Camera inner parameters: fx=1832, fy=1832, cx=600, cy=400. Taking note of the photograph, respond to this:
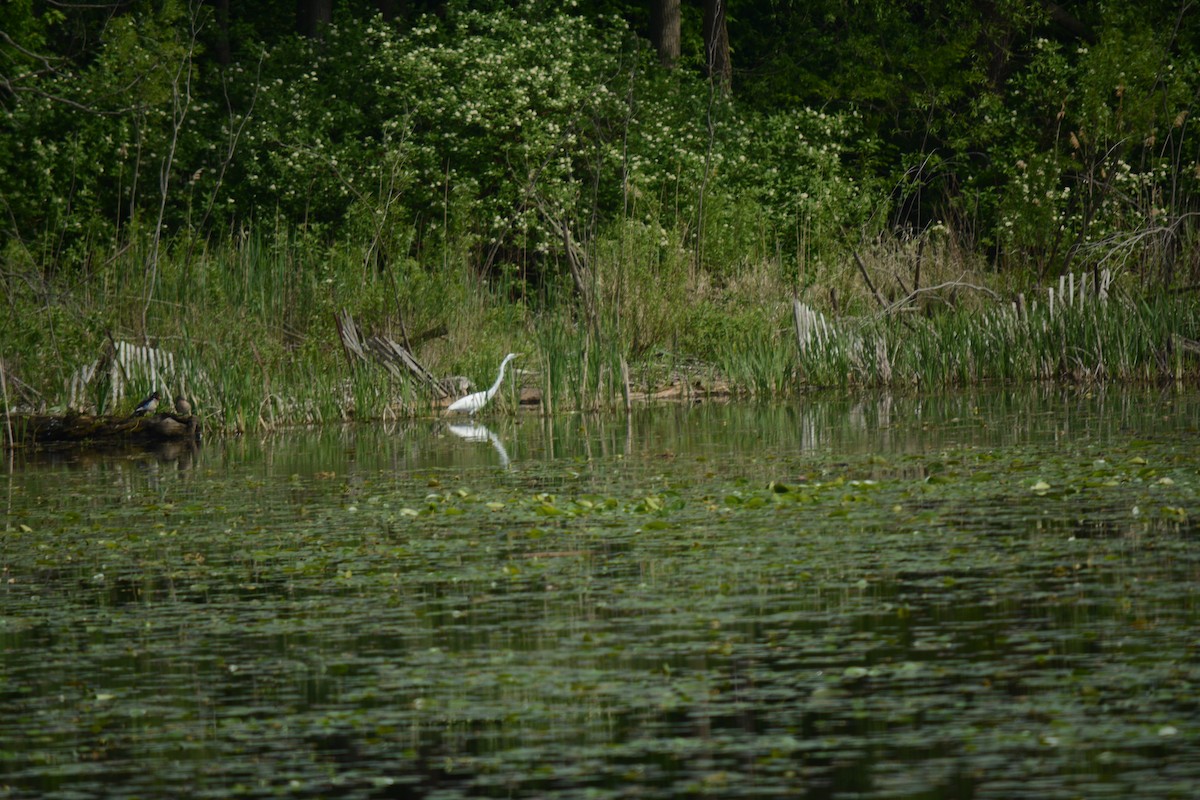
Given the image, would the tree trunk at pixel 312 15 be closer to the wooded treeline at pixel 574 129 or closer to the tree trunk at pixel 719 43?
the wooded treeline at pixel 574 129

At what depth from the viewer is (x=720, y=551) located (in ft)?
23.5

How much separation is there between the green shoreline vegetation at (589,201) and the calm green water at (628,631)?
18.4ft

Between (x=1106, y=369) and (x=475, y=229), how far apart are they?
1012 centimetres

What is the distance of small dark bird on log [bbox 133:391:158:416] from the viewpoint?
14219mm

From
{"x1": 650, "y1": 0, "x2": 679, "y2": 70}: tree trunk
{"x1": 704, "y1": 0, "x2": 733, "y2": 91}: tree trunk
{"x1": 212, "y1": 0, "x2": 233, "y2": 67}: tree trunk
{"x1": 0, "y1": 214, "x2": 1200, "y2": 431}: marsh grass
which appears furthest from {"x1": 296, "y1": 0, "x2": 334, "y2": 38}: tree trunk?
{"x1": 0, "y1": 214, "x2": 1200, "y2": 431}: marsh grass

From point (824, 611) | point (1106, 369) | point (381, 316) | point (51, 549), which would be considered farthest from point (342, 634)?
point (381, 316)

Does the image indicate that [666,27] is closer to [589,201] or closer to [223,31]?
[589,201]

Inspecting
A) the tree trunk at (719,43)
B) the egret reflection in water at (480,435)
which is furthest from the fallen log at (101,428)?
the tree trunk at (719,43)

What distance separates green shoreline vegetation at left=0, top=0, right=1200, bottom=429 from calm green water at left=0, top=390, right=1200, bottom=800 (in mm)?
5616

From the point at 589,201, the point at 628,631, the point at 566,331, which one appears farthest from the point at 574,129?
the point at 628,631

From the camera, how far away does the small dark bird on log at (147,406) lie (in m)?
14.2

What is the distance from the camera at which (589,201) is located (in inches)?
926

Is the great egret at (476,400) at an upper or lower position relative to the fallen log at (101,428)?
upper

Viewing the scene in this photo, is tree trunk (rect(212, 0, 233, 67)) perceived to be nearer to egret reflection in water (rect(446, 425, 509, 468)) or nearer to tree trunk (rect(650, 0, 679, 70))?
tree trunk (rect(650, 0, 679, 70))
